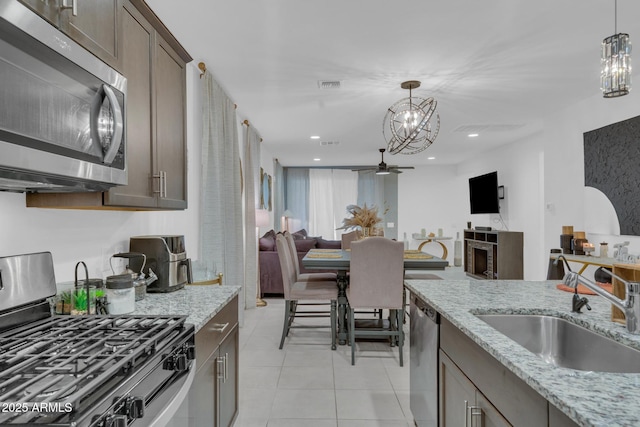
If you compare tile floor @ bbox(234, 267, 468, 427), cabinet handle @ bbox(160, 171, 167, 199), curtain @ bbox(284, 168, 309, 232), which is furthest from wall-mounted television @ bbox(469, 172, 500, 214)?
cabinet handle @ bbox(160, 171, 167, 199)

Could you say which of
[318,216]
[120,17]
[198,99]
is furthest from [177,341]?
[318,216]

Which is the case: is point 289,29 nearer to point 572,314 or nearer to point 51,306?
point 51,306

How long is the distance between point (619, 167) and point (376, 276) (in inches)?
108

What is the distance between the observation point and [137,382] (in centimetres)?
95

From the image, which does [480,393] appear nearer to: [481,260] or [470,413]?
[470,413]

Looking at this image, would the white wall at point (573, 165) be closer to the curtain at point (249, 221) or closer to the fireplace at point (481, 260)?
the fireplace at point (481, 260)

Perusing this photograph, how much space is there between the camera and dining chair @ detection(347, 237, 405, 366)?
312cm

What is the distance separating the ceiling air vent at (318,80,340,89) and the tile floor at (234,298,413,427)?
8.35ft

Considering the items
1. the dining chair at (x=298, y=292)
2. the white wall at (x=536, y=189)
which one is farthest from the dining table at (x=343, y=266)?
the white wall at (x=536, y=189)

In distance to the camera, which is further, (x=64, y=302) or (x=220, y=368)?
(x=220, y=368)

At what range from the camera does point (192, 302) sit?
1.74m

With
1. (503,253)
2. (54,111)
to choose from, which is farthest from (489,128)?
(54,111)

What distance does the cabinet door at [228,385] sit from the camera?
5.85 feet

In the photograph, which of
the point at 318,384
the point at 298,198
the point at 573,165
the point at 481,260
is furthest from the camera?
the point at 298,198
